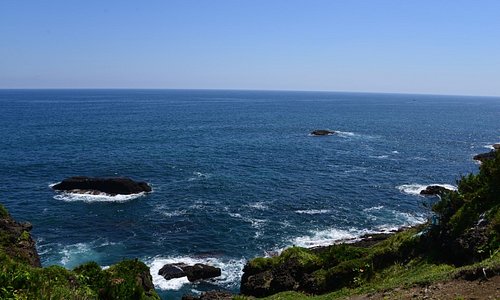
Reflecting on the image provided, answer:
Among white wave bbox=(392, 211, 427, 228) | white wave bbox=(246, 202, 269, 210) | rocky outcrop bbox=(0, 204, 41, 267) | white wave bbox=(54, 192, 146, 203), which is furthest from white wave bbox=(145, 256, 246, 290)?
white wave bbox=(392, 211, 427, 228)

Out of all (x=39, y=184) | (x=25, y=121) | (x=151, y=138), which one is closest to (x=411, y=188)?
(x=39, y=184)

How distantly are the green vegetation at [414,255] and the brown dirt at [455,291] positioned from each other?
149cm

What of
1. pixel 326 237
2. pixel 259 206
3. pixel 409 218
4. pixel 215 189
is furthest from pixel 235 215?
pixel 409 218

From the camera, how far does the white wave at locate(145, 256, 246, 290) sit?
3924 cm

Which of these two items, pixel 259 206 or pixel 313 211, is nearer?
pixel 313 211

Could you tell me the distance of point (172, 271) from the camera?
40.8 meters

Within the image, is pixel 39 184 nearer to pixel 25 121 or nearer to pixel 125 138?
pixel 125 138

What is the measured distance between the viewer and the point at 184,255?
45.3 meters

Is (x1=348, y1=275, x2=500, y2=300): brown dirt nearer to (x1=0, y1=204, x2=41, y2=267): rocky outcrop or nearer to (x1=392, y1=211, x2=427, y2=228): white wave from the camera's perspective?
(x1=0, y1=204, x2=41, y2=267): rocky outcrop

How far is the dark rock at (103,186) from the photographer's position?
2641 inches

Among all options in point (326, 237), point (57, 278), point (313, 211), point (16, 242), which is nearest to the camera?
point (57, 278)

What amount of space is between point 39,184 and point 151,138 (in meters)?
49.3

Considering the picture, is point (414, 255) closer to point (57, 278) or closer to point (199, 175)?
point (57, 278)

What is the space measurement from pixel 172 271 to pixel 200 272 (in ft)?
9.18
